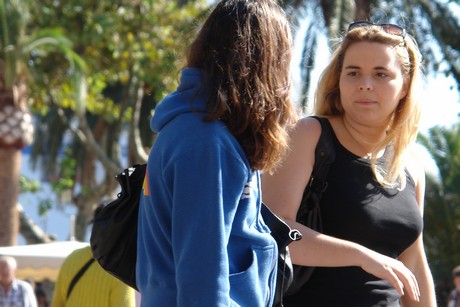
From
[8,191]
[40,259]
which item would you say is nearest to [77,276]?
[40,259]

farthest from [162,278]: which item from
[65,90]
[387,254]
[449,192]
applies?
[65,90]

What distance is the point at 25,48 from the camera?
16047mm

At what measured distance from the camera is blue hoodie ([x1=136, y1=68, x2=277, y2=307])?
2.34 metres

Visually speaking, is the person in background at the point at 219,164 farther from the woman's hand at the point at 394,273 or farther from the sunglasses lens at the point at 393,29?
the sunglasses lens at the point at 393,29

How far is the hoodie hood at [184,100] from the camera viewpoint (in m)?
2.46

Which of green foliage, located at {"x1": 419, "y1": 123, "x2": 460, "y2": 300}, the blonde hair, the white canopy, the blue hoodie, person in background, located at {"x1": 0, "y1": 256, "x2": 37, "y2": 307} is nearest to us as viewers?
the blue hoodie

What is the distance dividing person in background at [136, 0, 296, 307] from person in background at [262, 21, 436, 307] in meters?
0.52

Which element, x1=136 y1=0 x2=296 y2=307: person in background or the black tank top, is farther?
the black tank top

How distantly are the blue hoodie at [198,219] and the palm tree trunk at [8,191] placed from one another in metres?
13.4

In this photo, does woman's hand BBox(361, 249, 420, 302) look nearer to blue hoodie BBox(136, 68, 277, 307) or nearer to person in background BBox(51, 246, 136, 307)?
blue hoodie BBox(136, 68, 277, 307)

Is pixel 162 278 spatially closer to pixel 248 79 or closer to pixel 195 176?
pixel 195 176

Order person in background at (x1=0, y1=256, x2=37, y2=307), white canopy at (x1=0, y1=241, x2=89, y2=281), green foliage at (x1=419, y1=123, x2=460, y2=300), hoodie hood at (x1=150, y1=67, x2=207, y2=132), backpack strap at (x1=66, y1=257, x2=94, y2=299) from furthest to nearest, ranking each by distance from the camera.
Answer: green foliage at (x1=419, y1=123, x2=460, y2=300) < white canopy at (x1=0, y1=241, x2=89, y2=281) < person in background at (x1=0, y1=256, x2=37, y2=307) < backpack strap at (x1=66, y1=257, x2=94, y2=299) < hoodie hood at (x1=150, y1=67, x2=207, y2=132)

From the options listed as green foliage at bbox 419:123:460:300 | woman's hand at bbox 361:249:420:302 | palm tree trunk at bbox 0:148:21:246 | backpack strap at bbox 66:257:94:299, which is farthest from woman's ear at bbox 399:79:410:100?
green foliage at bbox 419:123:460:300

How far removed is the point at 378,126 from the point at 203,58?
1.10 metres
